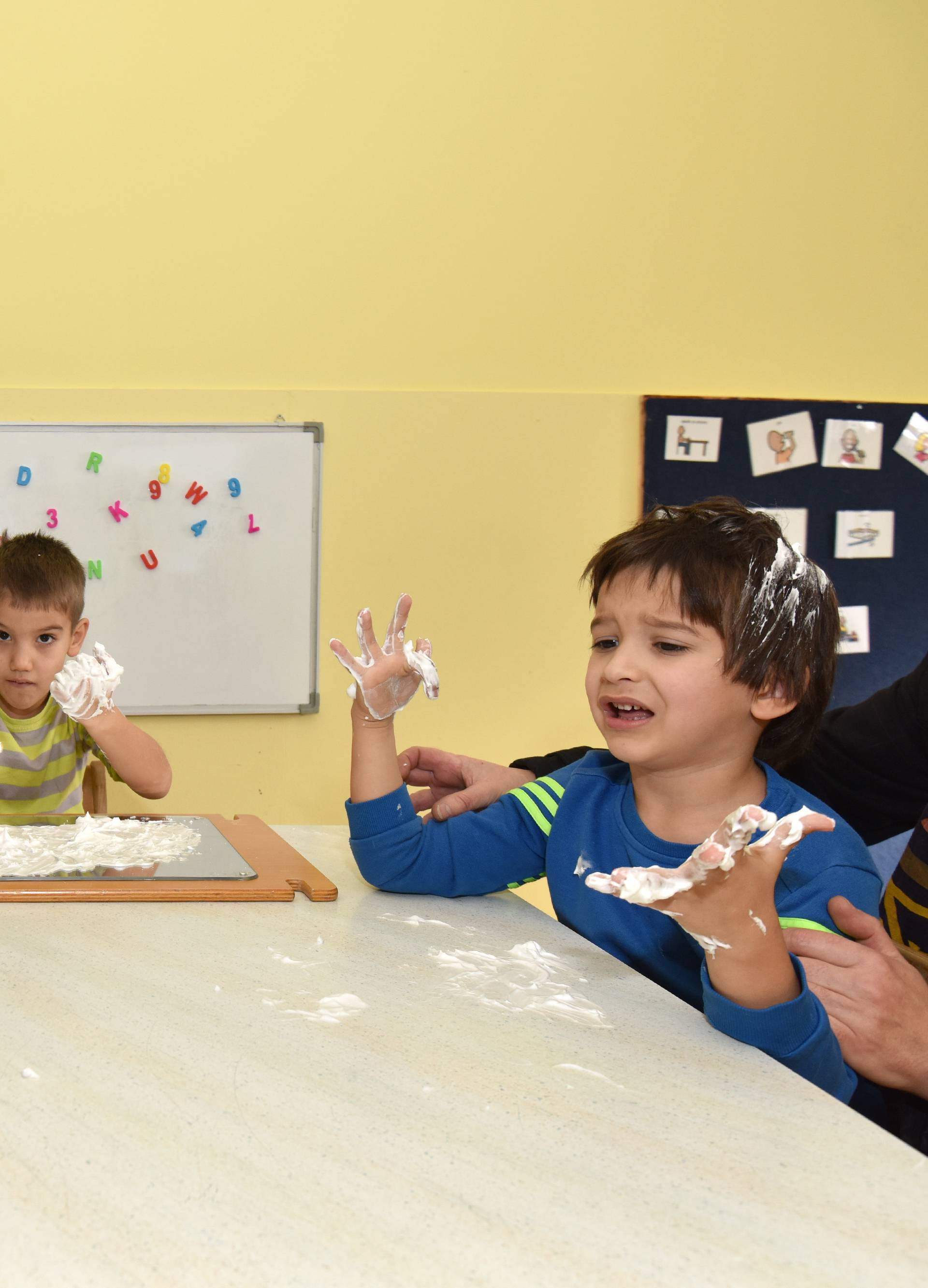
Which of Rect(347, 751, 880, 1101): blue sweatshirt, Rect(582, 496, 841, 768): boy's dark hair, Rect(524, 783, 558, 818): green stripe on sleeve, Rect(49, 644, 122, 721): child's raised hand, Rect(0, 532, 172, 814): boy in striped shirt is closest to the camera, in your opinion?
Rect(347, 751, 880, 1101): blue sweatshirt

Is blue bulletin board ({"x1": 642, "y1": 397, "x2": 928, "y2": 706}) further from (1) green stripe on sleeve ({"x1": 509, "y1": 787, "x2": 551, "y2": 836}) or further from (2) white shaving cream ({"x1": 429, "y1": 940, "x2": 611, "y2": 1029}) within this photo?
(2) white shaving cream ({"x1": 429, "y1": 940, "x2": 611, "y2": 1029})

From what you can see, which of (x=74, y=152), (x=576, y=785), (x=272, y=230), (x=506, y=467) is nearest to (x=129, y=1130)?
(x=576, y=785)

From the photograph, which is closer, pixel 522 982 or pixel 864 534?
pixel 522 982

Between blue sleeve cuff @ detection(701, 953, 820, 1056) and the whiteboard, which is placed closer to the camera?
blue sleeve cuff @ detection(701, 953, 820, 1056)

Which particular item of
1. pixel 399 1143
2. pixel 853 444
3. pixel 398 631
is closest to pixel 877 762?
pixel 398 631

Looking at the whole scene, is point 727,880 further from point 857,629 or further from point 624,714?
point 857,629

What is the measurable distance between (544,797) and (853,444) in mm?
1917

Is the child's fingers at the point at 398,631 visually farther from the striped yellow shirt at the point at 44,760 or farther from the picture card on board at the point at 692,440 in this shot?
the picture card on board at the point at 692,440

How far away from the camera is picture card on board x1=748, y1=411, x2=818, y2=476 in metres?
2.58

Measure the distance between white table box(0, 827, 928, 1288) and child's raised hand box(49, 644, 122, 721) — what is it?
2.23 feet

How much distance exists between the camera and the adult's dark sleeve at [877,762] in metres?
1.10

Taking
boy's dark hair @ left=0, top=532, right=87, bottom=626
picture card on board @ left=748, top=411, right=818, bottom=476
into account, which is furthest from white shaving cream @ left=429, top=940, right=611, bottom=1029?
picture card on board @ left=748, top=411, right=818, bottom=476

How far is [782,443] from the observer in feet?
8.52

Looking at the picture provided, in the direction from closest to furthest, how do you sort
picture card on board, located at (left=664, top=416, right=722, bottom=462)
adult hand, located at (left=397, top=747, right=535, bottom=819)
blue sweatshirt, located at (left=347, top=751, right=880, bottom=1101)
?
blue sweatshirt, located at (left=347, top=751, right=880, bottom=1101) < adult hand, located at (left=397, top=747, right=535, bottom=819) < picture card on board, located at (left=664, top=416, right=722, bottom=462)
